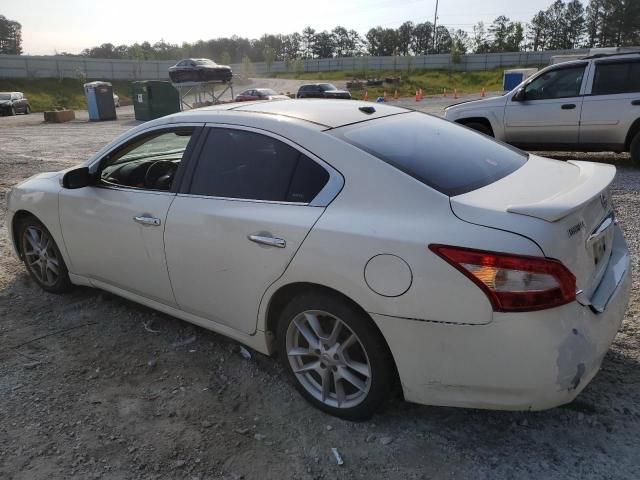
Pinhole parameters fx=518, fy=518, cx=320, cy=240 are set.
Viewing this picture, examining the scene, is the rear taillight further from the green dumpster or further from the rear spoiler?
the green dumpster

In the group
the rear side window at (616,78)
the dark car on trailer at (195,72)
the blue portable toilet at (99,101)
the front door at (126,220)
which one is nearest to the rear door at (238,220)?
the front door at (126,220)

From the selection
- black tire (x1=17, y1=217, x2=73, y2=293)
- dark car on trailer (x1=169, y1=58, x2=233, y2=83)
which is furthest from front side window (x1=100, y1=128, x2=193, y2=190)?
dark car on trailer (x1=169, y1=58, x2=233, y2=83)

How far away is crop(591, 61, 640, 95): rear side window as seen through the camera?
8.18 metres

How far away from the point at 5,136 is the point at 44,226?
59.0 ft

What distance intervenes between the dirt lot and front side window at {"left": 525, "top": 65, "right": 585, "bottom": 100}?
6116 millimetres

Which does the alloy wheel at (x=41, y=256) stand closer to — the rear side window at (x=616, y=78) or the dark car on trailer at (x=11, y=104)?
the rear side window at (x=616, y=78)

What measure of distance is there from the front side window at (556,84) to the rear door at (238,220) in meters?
7.47

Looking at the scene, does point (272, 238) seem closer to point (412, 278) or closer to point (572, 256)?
point (412, 278)

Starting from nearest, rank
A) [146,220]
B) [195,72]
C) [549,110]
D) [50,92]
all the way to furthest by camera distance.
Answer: [146,220]
[549,110]
[195,72]
[50,92]

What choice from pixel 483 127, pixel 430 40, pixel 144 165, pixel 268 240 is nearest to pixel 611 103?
pixel 483 127

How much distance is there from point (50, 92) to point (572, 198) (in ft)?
174

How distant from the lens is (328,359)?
263 centimetres

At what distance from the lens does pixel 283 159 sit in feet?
9.14

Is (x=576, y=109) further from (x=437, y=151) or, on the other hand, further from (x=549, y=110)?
(x=437, y=151)
